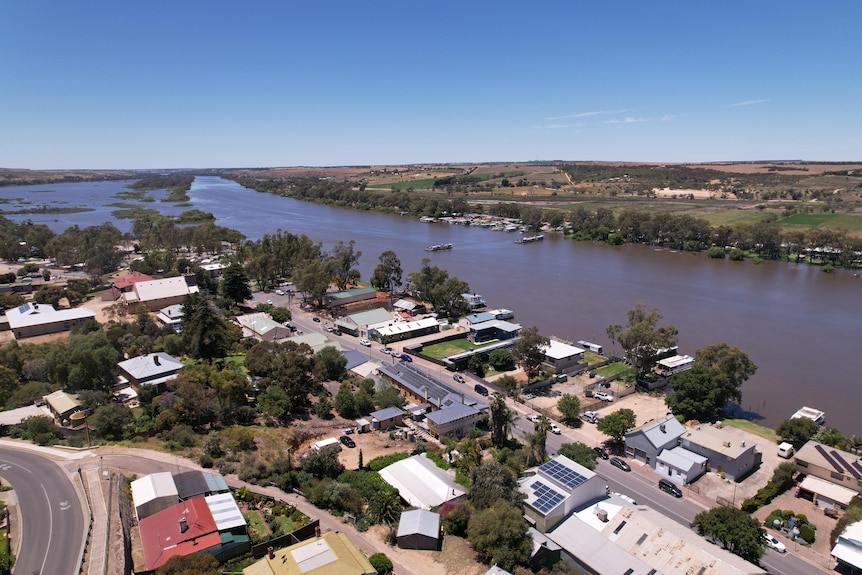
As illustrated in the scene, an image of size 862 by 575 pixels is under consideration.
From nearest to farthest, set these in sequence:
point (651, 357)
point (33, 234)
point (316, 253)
→ point (651, 357), point (316, 253), point (33, 234)

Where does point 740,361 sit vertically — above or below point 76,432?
above

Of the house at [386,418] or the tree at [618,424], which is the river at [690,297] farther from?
the house at [386,418]

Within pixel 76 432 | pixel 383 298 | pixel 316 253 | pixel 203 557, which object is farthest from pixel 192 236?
pixel 203 557

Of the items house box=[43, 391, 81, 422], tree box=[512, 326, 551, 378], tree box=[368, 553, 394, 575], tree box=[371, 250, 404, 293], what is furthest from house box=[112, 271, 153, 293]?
tree box=[368, 553, 394, 575]

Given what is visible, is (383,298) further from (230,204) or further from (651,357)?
(230,204)

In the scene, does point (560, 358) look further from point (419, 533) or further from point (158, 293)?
point (158, 293)

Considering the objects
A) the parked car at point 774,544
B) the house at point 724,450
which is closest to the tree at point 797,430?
the house at point 724,450
